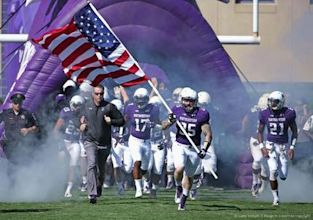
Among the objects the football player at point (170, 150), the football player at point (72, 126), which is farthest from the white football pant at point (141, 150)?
the football player at point (170, 150)

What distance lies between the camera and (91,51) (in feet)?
66.7

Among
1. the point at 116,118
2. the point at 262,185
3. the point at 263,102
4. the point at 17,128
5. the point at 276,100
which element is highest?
the point at 263,102

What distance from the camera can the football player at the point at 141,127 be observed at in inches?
862

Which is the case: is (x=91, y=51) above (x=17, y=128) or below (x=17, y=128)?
above

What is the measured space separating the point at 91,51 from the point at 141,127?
223 cm

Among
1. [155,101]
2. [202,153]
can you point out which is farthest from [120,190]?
[202,153]

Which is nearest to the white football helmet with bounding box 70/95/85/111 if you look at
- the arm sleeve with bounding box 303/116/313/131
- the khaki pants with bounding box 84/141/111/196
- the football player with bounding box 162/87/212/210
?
the khaki pants with bounding box 84/141/111/196

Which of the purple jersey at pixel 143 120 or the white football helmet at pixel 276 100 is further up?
the white football helmet at pixel 276 100

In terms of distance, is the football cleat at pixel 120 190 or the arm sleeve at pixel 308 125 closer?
the football cleat at pixel 120 190

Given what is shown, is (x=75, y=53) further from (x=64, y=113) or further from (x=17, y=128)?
(x=64, y=113)

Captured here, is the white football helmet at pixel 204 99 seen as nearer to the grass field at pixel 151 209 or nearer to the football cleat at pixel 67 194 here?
the grass field at pixel 151 209

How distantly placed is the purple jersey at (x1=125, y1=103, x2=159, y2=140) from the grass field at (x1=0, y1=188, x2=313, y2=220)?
1290 mm

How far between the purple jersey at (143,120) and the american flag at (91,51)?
1.83 metres

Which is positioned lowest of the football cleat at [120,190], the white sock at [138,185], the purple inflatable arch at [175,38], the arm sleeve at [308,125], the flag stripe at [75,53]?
the football cleat at [120,190]
